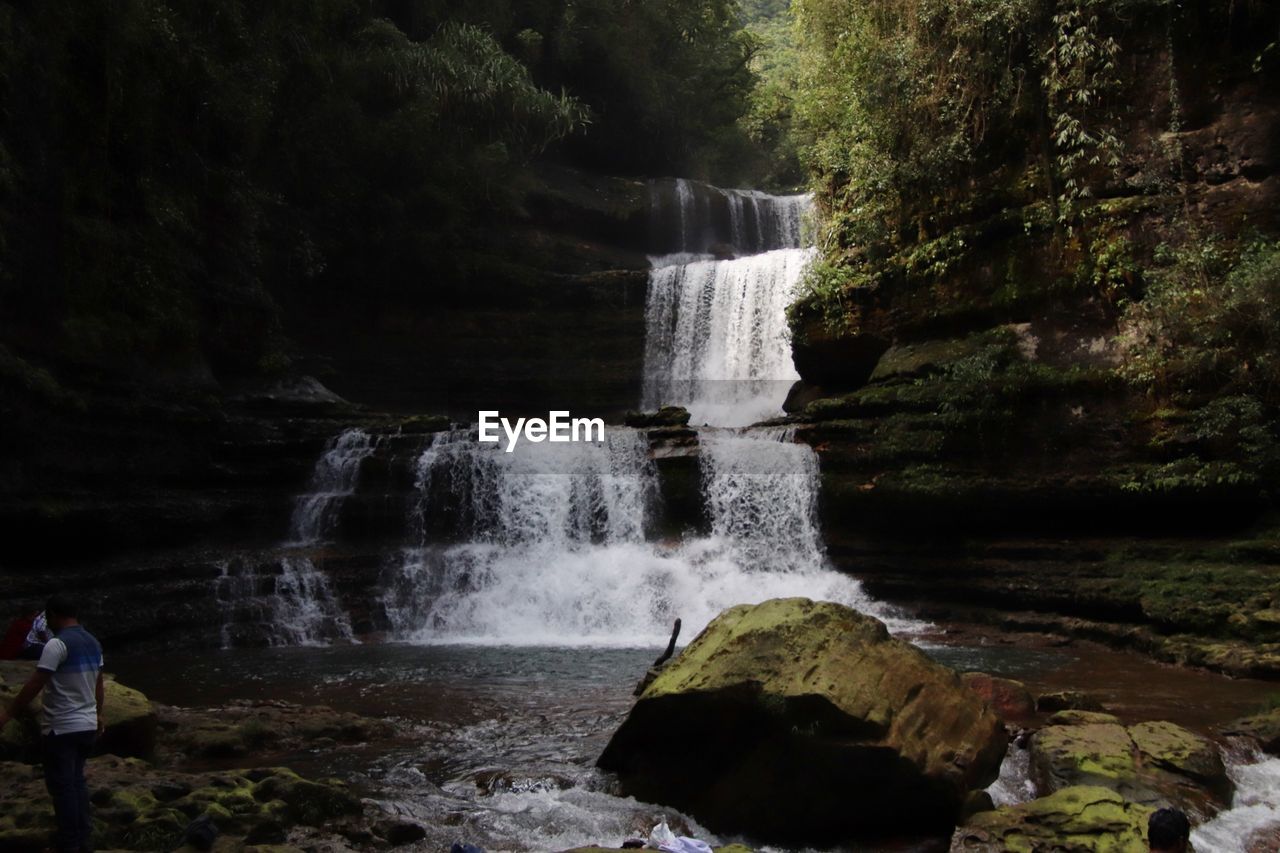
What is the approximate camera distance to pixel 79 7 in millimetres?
15328

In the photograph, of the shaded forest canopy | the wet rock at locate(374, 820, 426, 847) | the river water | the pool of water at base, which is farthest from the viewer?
the shaded forest canopy

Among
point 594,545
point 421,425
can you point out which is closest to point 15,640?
point 594,545

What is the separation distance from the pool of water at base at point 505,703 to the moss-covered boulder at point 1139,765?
1.61 ft

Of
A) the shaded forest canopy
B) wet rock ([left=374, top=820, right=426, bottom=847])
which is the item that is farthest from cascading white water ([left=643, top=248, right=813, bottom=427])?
wet rock ([left=374, top=820, right=426, bottom=847])

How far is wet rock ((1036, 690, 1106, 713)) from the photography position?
29.0ft

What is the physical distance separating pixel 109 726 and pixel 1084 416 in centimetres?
1275

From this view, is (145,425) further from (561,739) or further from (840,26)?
(840,26)

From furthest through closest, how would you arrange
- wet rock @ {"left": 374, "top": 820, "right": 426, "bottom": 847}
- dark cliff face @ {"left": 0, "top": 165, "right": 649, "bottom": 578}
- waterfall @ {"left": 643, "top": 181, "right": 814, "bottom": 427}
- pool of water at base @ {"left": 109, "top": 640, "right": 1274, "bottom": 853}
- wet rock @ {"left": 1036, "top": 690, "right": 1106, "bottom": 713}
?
waterfall @ {"left": 643, "top": 181, "right": 814, "bottom": 427} → dark cliff face @ {"left": 0, "top": 165, "right": 649, "bottom": 578} → wet rock @ {"left": 1036, "top": 690, "right": 1106, "bottom": 713} → pool of water at base @ {"left": 109, "top": 640, "right": 1274, "bottom": 853} → wet rock @ {"left": 374, "top": 820, "right": 426, "bottom": 847}

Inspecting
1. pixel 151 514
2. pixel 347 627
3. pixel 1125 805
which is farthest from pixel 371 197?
pixel 1125 805

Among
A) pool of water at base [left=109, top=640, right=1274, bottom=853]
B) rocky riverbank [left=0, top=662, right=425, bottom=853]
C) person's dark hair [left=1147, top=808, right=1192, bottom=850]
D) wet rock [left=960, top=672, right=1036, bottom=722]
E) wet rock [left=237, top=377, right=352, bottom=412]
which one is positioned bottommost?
pool of water at base [left=109, top=640, right=1274, bottom=853]

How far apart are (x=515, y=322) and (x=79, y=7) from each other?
12.5 metres

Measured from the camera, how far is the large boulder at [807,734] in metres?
6.18

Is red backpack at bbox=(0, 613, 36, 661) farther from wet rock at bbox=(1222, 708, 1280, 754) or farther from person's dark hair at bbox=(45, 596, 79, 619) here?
wet rock at bbox=(1222, 708, 1280, 754)

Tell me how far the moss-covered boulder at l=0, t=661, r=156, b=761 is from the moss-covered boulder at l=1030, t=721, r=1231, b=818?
6777 millimetres
